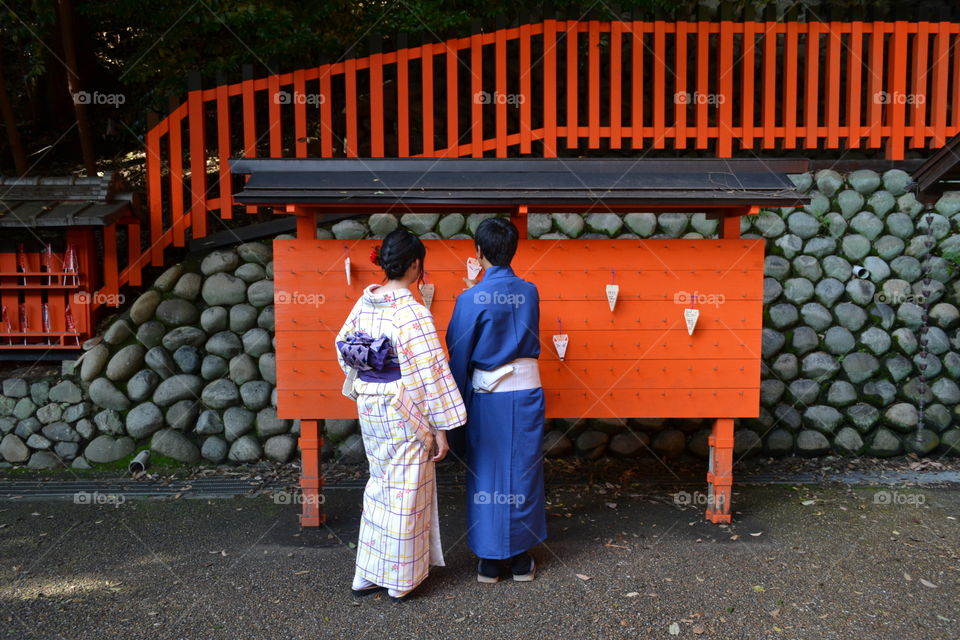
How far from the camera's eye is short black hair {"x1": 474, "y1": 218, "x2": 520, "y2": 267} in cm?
390

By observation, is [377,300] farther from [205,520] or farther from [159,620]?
[205,520]

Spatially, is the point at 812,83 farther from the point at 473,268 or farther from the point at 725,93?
the point at 473,268

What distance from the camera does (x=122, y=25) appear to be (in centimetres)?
923

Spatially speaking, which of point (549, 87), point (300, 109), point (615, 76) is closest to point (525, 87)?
point (549, 87)

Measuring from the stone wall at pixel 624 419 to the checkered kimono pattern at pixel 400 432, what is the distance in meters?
2.50

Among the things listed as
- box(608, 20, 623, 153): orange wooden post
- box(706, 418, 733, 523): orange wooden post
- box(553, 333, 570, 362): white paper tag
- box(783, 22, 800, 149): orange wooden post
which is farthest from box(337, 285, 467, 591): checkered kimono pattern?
box(783, 22, 800, 149): orange wooden post

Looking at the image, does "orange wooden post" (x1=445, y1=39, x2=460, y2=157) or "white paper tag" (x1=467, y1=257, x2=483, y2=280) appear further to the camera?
"orange wooden post" (x1=445, y1=39, x2=460, y2=157)
